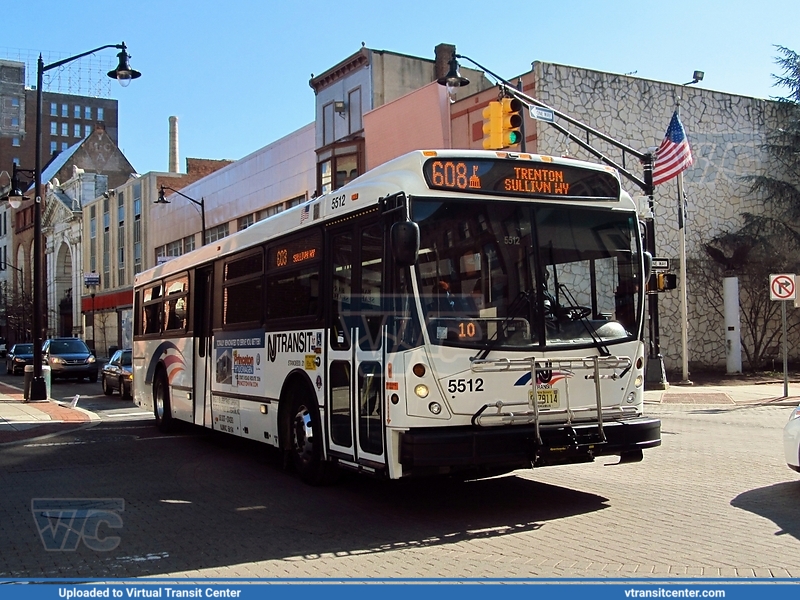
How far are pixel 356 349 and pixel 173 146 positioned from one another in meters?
66.3

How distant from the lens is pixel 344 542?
7.05 meters

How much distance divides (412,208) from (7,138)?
396 ft

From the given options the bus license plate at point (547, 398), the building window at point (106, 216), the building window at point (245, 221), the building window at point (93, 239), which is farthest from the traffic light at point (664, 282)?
the building window at point (93, 239)

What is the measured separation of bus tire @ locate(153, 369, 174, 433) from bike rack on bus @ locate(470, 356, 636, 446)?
9.16m

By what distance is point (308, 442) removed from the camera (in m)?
9.51

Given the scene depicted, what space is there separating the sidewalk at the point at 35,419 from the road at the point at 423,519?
10.3 ft

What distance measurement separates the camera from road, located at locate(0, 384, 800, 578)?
6258mm

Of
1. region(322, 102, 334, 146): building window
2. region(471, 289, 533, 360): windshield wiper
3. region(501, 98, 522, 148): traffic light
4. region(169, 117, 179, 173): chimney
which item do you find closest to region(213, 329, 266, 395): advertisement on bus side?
region(471, 289, 533, 360): windshield wiper

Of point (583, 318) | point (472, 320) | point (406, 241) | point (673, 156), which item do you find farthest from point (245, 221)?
point (406, 241)

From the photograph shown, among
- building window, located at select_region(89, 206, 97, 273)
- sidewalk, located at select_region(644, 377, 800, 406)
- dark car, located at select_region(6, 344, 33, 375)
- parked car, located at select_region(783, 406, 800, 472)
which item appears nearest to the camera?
parked car, located at select_region(783, 406, 800, 472)

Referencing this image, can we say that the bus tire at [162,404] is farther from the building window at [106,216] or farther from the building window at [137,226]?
the building window at [106,216]

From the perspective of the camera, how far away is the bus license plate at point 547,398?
7828mm

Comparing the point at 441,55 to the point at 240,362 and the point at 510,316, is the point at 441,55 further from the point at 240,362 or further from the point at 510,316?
the point at 510,316

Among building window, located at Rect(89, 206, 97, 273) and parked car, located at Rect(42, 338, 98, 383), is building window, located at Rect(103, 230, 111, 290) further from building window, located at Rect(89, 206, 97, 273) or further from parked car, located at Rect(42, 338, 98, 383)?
parked car, located at Rect(42, 338, 98, 383)
